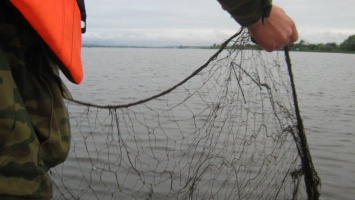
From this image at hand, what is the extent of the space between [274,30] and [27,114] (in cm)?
101

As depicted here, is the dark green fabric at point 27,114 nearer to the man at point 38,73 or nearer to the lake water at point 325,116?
the man at point 38,73

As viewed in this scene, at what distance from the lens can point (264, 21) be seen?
161cm

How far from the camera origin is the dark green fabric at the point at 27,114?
4.08ft

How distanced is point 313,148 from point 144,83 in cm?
1045

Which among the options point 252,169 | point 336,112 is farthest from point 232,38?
point 336,112

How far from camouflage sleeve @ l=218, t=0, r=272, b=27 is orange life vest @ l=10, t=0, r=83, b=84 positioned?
0.59m

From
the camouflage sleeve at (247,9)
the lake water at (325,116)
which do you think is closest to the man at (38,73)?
the camouflage sleeve at (247,9)

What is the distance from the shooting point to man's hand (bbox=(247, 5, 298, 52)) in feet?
5.35

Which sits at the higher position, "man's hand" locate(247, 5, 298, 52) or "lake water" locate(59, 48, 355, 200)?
"man's hand" locate(247, 5, 298, 52)

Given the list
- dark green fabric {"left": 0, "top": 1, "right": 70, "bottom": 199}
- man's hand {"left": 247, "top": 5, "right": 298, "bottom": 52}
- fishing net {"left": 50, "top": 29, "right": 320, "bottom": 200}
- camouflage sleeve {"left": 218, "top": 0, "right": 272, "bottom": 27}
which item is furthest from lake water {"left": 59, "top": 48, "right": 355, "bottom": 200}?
dark green fabric {"left": 0, "top": 1, "right": 70, "bottom": 199}

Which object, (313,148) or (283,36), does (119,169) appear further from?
(283,36)

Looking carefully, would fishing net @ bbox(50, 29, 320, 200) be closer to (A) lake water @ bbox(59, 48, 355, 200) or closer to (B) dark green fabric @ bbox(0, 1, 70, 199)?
(A) lake water @ bbox(59, 48, 355, 200)

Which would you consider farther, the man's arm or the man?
the man's arm

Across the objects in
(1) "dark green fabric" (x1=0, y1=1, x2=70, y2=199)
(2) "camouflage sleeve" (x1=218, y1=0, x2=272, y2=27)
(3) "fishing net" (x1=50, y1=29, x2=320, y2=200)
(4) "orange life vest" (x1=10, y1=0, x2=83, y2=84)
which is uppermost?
(2) "camouflage sleeve" (x1=218, y1=0, x2=272, y2=27)
